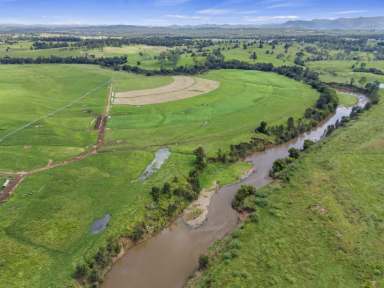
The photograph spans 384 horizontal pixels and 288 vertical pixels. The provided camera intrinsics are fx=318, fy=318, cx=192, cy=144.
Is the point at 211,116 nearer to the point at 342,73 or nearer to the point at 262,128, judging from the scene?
the point at 262,128

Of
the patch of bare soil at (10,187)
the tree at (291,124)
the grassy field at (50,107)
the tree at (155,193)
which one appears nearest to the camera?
the tree at (155,193)

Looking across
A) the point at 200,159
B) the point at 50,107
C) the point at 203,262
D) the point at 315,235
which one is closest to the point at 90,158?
the point at 200,159

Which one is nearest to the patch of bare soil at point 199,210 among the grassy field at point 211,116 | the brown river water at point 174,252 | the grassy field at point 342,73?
the brown river water at point 174,252

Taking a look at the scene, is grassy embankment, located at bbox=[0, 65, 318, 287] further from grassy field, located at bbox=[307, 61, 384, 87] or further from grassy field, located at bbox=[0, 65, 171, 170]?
grassy field, located at bbox=[307, 61, 384, 87]

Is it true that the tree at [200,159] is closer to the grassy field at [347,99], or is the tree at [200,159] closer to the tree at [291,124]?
the tree at [291,124]

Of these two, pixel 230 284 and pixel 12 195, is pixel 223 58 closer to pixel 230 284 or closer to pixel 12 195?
pixel 12 195

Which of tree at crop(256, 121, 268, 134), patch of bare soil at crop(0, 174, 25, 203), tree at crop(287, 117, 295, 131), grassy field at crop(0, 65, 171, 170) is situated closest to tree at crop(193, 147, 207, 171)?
tree at crop(256, 121, 268, 134)
